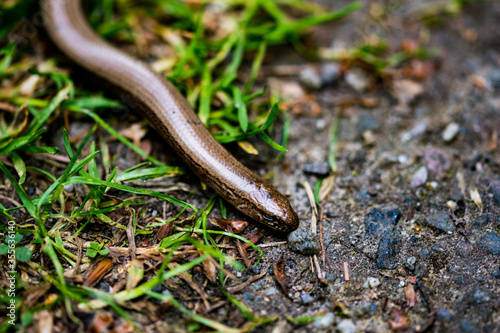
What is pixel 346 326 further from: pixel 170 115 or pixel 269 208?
pixel 170 115

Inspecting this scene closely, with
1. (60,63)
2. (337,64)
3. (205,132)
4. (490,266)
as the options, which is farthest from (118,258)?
(337,64)

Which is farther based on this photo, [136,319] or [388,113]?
[388,113]

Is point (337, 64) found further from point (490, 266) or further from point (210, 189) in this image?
point (490, 266)

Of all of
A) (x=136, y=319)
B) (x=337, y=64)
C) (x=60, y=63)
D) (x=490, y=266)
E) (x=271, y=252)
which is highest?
(x=60, y=63)

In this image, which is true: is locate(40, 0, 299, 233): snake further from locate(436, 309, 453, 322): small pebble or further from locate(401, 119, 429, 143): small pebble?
locate(401, 119, 429, 143): small pebble

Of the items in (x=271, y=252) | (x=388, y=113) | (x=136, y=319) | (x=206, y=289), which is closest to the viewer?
(x=136, y=319)

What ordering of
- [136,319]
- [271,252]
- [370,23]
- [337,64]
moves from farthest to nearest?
1. [370,23]
2. [337,64]
3. [271,252]
4. [136,319]

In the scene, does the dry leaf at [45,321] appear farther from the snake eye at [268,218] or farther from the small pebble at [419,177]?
the small pebble at [419,177]

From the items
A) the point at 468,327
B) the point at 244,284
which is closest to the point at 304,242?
the point at 244,284
